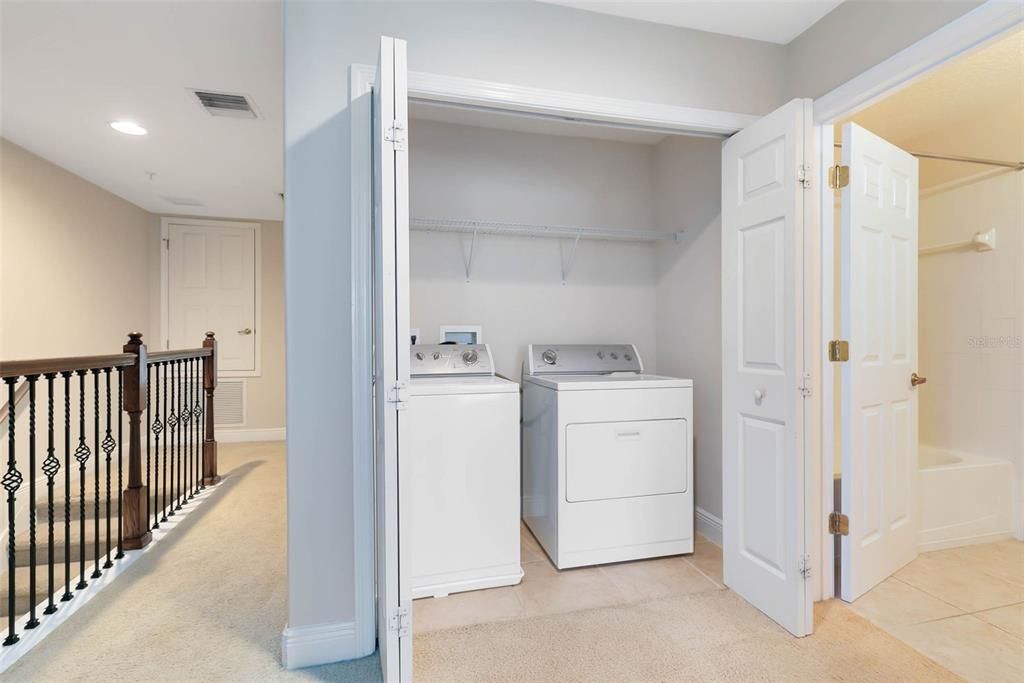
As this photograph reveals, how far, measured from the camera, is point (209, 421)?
370 cm

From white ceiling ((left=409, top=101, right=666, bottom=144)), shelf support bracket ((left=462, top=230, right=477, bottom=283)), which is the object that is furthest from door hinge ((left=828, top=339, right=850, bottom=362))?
shelf support bracket ((left=462, top=230, right=477, bottom=283))

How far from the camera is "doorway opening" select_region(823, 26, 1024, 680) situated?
6.11ft

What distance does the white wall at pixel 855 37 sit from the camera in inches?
58.7

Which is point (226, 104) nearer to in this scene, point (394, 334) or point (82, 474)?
point (82, 474)

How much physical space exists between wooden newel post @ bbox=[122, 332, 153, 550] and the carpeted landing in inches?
70.1

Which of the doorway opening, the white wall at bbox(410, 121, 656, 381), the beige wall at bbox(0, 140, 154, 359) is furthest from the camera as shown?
the beige wall at bbox(0, 140, 154, 359)

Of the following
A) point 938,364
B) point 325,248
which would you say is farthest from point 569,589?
point 938,364

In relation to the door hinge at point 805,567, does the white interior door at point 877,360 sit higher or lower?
higher

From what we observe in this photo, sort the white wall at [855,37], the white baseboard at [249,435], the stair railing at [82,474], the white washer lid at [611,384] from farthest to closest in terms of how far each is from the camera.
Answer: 1. the white baseboard at [249,435]
2. the white washer lid at [611,384]
3. the stair railing at [82,474]
4. the white wall at [855,37]

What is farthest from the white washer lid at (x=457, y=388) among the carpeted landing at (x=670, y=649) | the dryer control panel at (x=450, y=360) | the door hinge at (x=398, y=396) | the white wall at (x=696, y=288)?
the white wall at (x=696, y=288)

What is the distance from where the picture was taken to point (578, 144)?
9.56ft

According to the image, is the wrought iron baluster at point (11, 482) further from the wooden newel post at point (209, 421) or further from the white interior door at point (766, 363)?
the white interior door at point (766, 363)

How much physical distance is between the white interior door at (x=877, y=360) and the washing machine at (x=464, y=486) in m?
1.33

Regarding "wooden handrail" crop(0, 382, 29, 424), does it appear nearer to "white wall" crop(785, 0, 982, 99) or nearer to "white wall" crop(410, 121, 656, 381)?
"white wall" crop(410, 121, 656, 381)
